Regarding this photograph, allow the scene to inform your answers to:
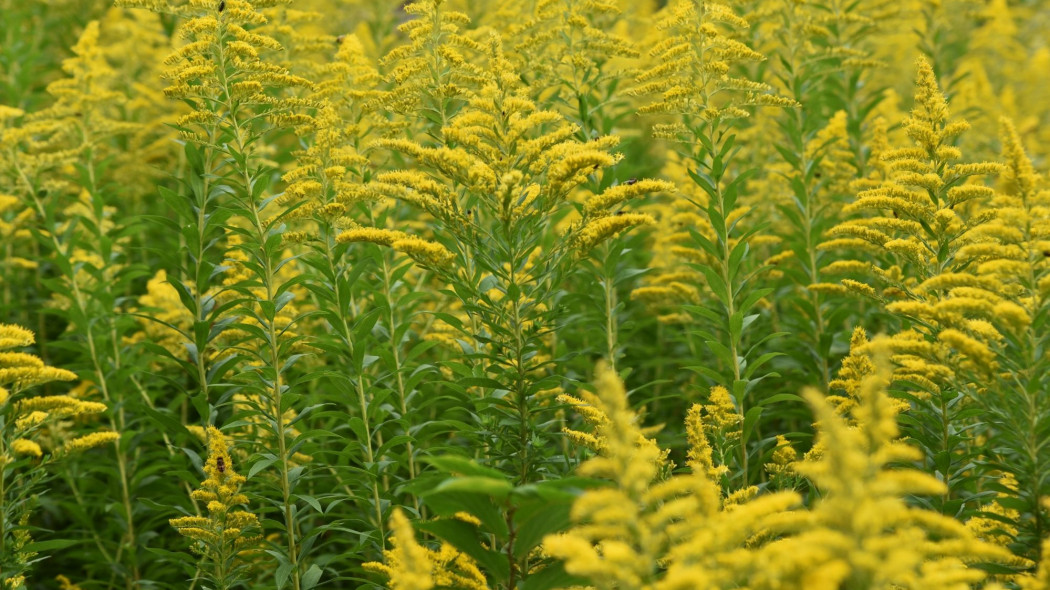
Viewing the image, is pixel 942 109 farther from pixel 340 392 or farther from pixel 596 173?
pixel 340 392

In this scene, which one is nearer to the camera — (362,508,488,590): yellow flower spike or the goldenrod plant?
(362,508,488,590): yellow flower spike

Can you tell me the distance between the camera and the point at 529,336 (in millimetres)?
4309

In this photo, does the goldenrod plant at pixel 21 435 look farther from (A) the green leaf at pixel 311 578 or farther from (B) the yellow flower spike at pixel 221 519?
(A) the green leaf at pixel 311 578

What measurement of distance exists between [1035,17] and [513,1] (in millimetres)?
10043

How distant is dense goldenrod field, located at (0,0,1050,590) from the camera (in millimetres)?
3209

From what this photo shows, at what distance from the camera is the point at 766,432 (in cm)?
666

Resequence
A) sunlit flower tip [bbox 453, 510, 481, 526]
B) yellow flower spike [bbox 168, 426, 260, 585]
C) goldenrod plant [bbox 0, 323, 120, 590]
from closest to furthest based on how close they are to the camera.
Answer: sunlit flower tip [bbox 453, 510, 481, 526] < yellow flower spike [bbox 168, 426, 260, 585] < goldenrod plant [bbox 0, 323, 120, 590]

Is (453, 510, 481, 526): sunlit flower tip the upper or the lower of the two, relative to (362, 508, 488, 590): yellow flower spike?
upper

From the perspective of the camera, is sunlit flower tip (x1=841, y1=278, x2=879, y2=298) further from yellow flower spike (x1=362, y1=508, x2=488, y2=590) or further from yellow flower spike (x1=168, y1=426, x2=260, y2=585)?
yellow flower spike (x1=168, y1=426, x2=260, y2=585)

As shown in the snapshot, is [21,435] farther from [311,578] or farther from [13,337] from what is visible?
[311,578]

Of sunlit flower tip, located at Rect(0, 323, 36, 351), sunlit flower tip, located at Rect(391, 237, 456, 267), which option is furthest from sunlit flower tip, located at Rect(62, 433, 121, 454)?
sunlit flower tip, located at Rect(391, 237, 456, 267)

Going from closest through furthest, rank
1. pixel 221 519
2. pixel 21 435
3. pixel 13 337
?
1. pixel 221 519
2. pixel 13 337
3. pixel 21 435

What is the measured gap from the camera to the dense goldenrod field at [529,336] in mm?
3209

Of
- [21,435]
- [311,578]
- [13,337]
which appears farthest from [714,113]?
[21,435]
